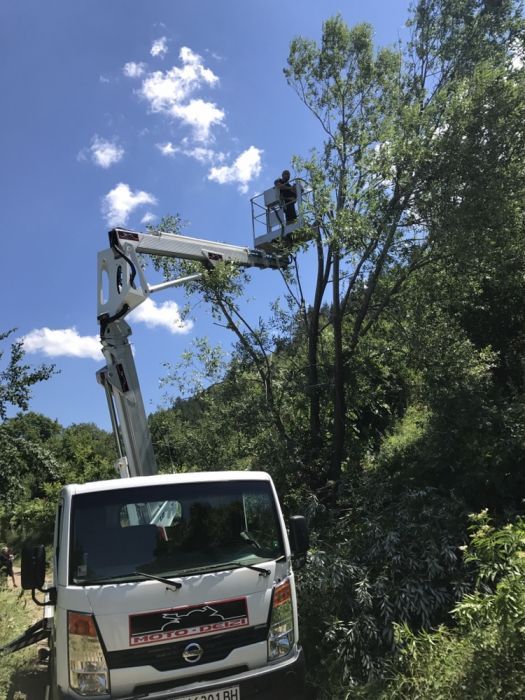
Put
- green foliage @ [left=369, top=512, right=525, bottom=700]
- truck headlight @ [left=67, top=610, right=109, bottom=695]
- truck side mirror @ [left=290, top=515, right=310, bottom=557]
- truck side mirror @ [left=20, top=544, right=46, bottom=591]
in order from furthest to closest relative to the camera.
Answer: truck side mirror @ [left=290, top=515, right=310, bottom=557] → truck side mirror @ [left=20, top=544, right=46, bottom=591] → green foliage @ [left=369, top=512, right=525, bottom=700] → truck headlight @ [left=67, top=610, right=109, bottom=695]

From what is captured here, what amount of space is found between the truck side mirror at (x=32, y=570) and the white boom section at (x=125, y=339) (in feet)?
6.33

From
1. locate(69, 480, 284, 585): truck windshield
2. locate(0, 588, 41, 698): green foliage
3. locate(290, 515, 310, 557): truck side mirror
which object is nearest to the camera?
locate(69, 480, 284, 585): truck windshield

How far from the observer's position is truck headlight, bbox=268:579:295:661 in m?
3.91

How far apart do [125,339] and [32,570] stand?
3393 millimetres

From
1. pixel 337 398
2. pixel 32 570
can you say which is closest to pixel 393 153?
pixel 337 398

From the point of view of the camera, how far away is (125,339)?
6859mm

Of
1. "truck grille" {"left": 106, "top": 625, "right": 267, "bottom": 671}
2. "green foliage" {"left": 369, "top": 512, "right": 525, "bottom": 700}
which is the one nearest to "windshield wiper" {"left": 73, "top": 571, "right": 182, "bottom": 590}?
"truck grille" {"left": 106, "top": 625, "right": 267, "bottom": 671}

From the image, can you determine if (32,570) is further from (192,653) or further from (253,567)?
(253,567)

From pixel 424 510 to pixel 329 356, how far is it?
455 cm

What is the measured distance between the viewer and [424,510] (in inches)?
251

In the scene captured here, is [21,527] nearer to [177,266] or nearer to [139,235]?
[177,266]

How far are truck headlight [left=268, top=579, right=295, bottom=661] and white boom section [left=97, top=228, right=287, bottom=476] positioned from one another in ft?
8.78

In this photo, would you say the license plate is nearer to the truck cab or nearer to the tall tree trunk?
the truck cab

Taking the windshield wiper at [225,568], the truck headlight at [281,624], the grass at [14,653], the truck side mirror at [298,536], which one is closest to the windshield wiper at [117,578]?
the windshield wiper at [225,568]
